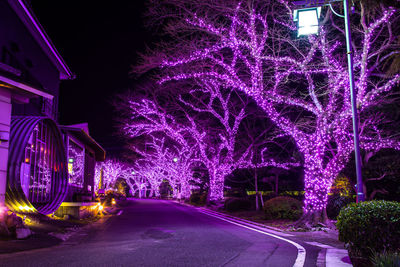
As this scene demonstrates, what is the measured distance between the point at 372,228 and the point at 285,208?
1141cm

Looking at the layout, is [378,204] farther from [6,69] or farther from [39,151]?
[39,151]

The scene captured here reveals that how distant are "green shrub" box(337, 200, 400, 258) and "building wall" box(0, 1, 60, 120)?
33.9 ft

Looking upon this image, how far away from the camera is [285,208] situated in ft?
60.0

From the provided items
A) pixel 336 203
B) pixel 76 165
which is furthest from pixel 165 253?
pixel 76 165

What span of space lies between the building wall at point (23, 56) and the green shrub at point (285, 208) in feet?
39.8

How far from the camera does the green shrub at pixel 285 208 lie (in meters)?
18.0

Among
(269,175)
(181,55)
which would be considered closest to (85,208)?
(181,55)

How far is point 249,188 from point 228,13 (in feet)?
95.7

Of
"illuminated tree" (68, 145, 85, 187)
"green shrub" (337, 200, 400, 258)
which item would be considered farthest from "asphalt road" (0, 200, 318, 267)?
"illuminated tree" (68, 145, 85, 187)

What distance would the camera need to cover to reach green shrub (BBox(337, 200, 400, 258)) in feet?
22.8

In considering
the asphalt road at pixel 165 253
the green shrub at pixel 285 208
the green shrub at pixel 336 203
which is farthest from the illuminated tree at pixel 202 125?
the asphalt road at pixel 165 253

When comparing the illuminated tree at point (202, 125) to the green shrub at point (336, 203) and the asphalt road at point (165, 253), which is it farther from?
the asphalt road at point (165, 253)

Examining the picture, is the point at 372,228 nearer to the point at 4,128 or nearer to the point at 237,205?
the point at 4,128

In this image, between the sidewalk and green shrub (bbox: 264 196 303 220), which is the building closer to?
the sidewalk
